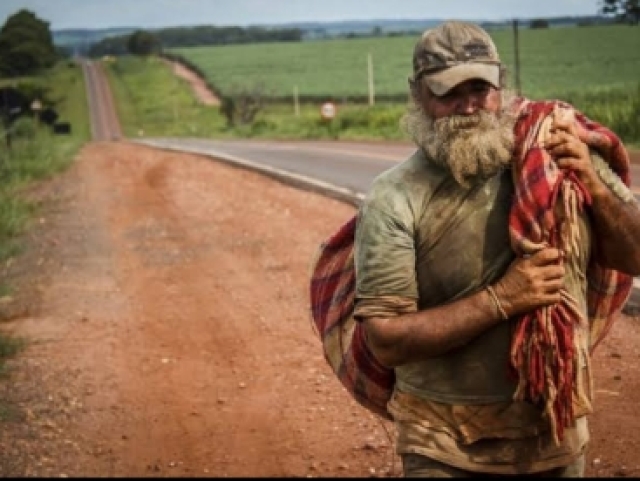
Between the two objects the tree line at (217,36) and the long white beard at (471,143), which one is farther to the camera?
the tree line at (217,36)

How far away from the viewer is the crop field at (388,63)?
32.4 meters

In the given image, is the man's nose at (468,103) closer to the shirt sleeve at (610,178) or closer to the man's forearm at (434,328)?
the shirt sleeve at (610,178)

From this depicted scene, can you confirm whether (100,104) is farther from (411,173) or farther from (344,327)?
(411,173)

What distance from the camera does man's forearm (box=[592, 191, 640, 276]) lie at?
3033 millimetres

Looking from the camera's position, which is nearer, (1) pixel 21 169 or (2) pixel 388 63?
(1) pixel 21 169

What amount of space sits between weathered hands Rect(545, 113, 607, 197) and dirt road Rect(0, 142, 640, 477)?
2.47m

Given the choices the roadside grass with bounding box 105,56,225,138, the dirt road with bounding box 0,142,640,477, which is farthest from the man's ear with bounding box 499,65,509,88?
the roadside grass with bounding box 105,56,225,138

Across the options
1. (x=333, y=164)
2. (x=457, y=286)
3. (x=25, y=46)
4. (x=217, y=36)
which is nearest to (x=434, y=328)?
(x=457, y=286)

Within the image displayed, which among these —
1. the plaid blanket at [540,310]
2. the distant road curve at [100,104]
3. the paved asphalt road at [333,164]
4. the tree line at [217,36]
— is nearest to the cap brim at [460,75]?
the plaid blanket at [540,310]

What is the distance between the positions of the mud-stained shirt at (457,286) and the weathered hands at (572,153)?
0.27 ft

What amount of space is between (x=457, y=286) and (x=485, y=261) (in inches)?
3.7

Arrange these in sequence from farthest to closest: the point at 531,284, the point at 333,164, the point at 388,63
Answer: the point at 388,63
the point at 333,164
the point at 531,284

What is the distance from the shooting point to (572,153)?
9.73ft

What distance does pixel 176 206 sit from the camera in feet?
52.3
